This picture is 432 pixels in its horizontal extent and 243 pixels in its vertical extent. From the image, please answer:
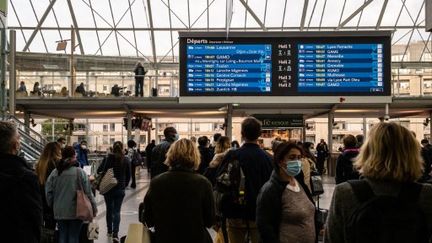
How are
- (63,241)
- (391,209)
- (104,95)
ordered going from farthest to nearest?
(104,95) → (63,241) → (391,209)

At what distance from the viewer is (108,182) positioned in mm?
9898

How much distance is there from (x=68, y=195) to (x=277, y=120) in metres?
17.1

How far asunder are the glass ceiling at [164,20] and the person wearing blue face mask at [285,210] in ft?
104

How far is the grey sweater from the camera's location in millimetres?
2764

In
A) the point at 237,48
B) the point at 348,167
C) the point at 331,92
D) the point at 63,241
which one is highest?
the point at 237,48

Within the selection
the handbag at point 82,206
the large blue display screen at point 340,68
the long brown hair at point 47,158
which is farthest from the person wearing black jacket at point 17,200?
the large blue display screen at point 340,68

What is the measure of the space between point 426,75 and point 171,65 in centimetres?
1493

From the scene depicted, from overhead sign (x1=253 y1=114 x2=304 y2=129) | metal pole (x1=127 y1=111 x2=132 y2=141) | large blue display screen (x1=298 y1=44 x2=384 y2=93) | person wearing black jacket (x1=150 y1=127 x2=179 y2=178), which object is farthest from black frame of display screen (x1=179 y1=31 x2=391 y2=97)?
person wearing black jacket (x1=150 y1=127 x2=179 y2=178)

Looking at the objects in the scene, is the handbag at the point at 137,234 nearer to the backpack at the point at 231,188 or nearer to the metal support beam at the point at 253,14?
the backpack at the point at 231,188

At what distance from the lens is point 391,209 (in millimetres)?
2666

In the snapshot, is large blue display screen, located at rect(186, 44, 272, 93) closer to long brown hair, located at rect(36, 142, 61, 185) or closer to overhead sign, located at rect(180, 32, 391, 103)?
overhead sign, located at rect(180, 32, 391, 103)

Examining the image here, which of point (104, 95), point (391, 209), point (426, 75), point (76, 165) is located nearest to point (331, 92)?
point (426, 75)

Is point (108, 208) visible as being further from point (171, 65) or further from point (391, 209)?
point (171, 65)

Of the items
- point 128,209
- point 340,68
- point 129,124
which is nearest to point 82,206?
point 128,209
